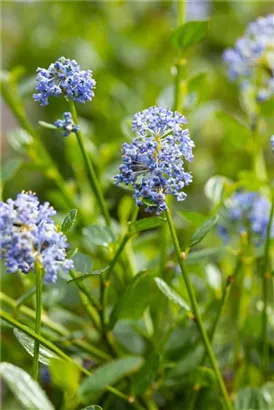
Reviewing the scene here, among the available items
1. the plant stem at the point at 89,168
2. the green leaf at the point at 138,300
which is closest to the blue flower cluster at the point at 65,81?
the plant stem at the point at 89,168

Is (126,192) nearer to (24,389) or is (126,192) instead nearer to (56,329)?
(56,329)

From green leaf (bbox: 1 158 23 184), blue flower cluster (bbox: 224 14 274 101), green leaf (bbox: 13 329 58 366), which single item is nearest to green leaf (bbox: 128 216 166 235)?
green leaf (bbox: 13 329 58 366)

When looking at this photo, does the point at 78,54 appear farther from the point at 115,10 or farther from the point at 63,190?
the point at 63,190

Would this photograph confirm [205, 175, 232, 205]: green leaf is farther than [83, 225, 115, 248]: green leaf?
Yes

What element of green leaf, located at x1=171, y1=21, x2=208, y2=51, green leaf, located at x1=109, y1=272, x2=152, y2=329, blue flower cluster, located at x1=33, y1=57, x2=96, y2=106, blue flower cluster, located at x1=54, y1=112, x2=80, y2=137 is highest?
green leaf, located at x1=171, y1=21, x2=208, y2=51

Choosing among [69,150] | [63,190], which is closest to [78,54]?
[69,150]

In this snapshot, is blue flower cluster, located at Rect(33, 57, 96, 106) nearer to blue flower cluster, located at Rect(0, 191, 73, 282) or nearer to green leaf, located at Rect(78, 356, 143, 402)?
blue flower cluster, located at Rect(0, 191, 73, 282)
